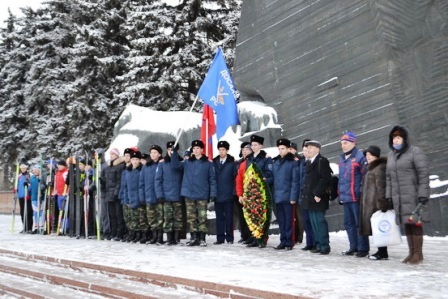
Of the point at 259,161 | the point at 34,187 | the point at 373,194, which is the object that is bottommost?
the point at 373,194

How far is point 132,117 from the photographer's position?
1856 cm

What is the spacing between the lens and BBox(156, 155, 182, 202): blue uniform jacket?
985 centimetres

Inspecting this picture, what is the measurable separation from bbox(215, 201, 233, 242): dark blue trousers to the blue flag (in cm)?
161

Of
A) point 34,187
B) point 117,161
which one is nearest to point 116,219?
point 117,161

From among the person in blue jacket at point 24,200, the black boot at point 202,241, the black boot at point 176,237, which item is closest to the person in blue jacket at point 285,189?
the black boot at point 202,241

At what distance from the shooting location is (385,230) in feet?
22.3

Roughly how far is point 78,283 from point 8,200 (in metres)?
25.3

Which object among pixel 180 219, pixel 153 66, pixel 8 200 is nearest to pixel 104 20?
pixel 153 66

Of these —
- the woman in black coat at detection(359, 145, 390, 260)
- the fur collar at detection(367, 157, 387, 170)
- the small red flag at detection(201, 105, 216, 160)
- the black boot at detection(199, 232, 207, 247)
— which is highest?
the small red flag at detection(201, 105, 216, 160)

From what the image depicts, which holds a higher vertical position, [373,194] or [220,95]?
[220,95]

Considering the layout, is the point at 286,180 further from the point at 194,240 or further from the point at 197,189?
the point at 194,240

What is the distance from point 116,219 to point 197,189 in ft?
9.69

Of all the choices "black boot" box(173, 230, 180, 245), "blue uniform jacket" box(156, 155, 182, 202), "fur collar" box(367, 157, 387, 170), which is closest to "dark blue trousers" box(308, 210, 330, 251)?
"fur collar" box(367, 157, 387, 170)

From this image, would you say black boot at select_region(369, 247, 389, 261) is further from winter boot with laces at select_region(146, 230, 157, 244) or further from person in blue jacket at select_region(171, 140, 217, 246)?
winter boot with laces at select_region(146, 230, 157, 244)
